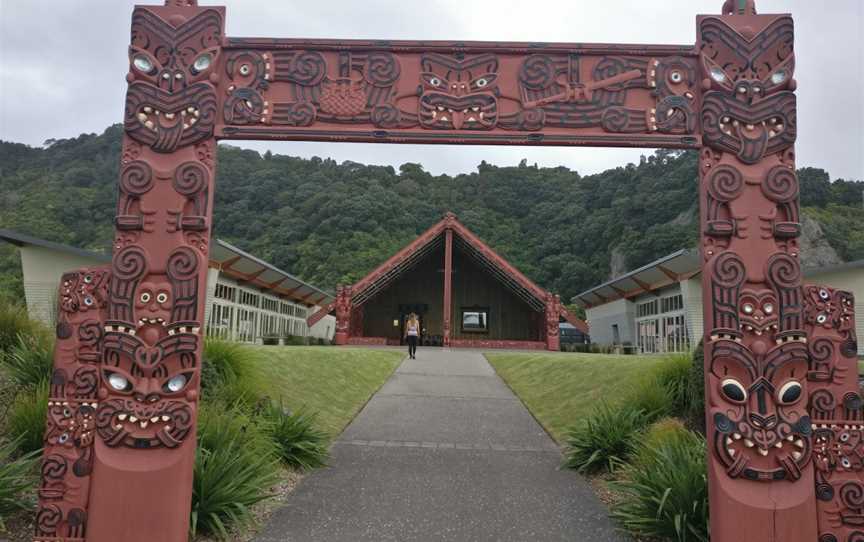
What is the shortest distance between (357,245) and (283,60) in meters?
44.4

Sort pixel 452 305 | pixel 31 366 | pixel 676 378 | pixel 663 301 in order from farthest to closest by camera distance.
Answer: pixel 452 305
pixel 663 301
pixel 676 378
pixel 31 366

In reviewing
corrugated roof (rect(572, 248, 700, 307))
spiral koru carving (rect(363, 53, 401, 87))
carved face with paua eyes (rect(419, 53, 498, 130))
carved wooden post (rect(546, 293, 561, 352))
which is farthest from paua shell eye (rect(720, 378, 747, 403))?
carved wooden post (rect(546, 293, 561, 352))

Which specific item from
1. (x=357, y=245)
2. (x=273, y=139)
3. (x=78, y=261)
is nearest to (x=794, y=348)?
(x=273, y=139)

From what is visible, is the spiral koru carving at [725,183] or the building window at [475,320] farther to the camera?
the building window at [475,320]

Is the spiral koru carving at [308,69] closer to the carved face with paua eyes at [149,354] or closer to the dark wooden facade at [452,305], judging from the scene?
the carved face with paua eyes at [149,354]

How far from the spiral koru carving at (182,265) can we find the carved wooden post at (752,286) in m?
4.27

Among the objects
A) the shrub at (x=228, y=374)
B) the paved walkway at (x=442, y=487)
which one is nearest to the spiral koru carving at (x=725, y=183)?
the paved walkway at (x=442, y=487)

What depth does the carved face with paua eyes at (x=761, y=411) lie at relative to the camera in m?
4.54

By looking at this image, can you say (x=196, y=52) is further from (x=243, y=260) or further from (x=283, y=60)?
(x=243, y=260)

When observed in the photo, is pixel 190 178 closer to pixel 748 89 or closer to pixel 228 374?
pixel 228 374

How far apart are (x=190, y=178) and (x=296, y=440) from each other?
147 inches

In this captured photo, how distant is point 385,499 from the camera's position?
20.0ft

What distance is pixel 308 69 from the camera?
17.5 feet

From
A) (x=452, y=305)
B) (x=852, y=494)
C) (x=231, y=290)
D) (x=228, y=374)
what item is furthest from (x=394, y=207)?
(x=852, y=494)
